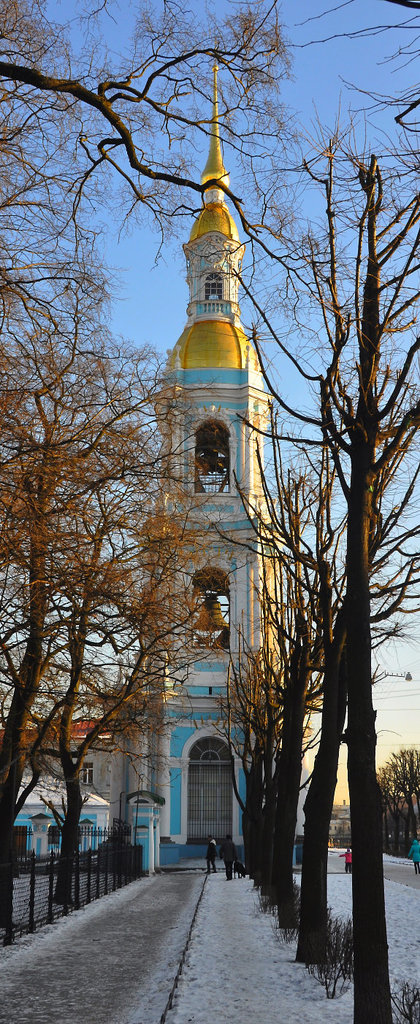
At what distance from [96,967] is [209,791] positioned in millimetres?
29371

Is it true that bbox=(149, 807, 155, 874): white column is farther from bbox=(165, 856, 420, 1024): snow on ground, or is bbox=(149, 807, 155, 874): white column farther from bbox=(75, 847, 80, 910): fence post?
A: bbox=(165, 856, 420, 1024): snow on ground

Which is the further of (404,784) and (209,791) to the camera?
(404,784)

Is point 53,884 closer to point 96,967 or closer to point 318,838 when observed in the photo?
point 96,967

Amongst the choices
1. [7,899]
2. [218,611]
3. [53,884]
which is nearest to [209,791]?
[218,611]

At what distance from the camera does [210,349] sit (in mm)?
44969

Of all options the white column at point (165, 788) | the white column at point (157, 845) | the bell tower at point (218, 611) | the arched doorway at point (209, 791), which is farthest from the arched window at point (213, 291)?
the white column at point (157, 845)

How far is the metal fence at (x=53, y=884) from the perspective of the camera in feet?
48.1

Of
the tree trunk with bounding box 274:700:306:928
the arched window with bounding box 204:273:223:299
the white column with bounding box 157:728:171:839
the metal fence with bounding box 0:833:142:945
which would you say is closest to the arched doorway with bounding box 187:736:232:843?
the white column with bounding box 157:728:171:839

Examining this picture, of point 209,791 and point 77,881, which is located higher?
point 209,791

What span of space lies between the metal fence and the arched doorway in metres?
11.5

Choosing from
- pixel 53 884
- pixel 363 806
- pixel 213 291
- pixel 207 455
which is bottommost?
pixel 53 884

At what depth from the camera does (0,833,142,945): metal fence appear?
14.6 metres

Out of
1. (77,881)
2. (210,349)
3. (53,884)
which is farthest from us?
(210,349)

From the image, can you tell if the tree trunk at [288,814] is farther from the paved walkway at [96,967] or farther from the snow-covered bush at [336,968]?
the snow-covered bush at [336,968]
